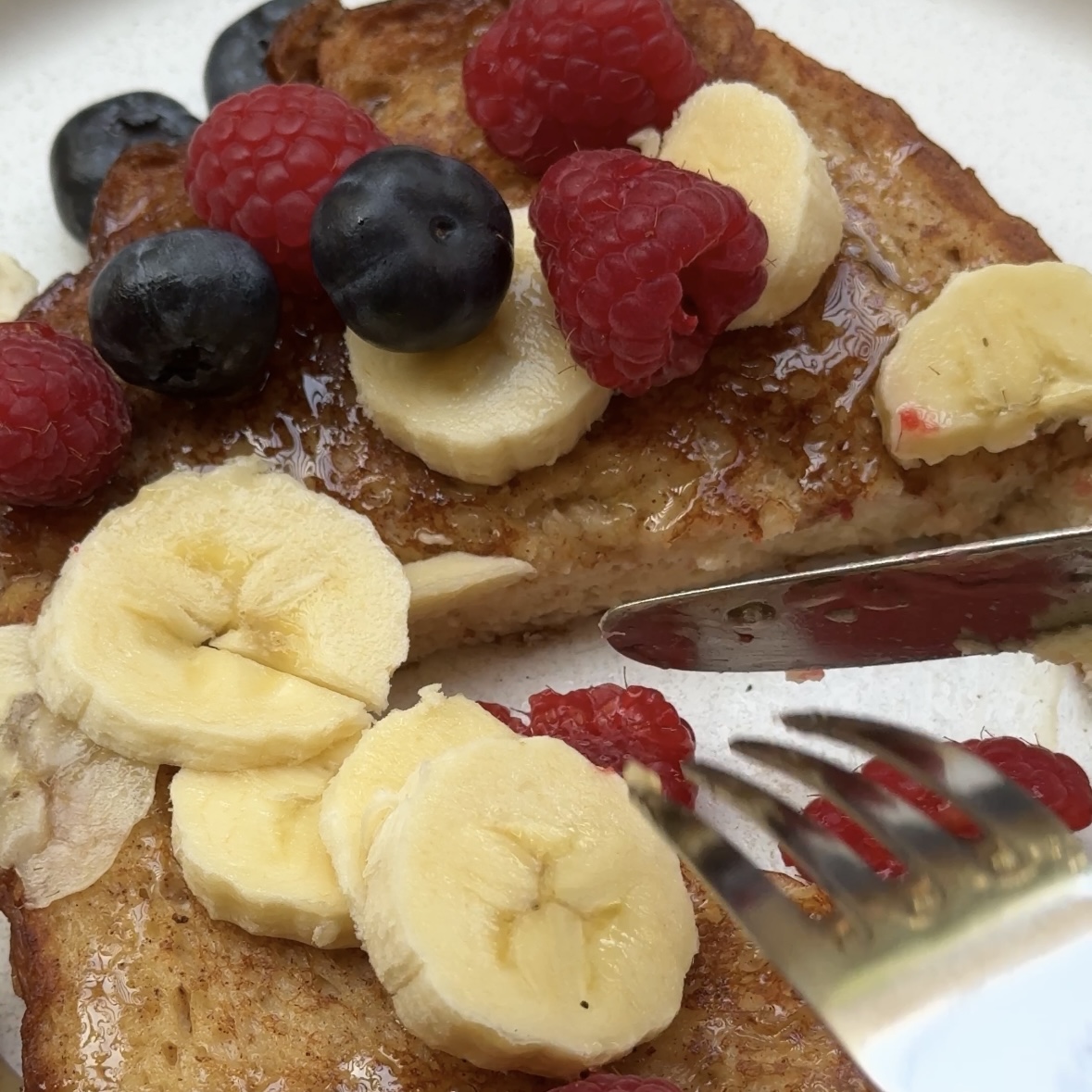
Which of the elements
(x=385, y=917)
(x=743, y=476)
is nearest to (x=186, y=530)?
(x=385, y=917)

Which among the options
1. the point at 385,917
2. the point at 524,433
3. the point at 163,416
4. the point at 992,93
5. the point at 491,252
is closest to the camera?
the point at 385,917

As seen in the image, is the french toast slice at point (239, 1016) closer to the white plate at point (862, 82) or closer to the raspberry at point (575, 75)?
the white plate at point (862, 82)

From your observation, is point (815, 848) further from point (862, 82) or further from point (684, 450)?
point (862, 82)

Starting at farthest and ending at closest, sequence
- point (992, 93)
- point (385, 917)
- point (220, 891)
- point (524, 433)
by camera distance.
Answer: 1. point (992, 93)
2. point (524, 433)
3. point (220, 891)
4. point (385, 917)

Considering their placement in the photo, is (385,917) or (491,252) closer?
(385,917)

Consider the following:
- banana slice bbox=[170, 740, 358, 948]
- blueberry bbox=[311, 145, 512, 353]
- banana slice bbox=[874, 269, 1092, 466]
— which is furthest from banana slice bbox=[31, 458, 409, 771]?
banana slice bbox=[874, 269, 1092, 466]

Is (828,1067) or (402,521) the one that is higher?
(402,521)

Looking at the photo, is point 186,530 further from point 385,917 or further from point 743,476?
point 743,476
